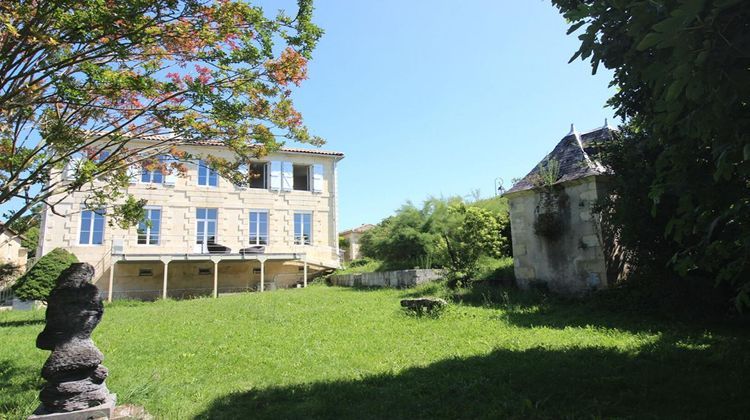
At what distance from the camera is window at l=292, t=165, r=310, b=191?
26.9 metres

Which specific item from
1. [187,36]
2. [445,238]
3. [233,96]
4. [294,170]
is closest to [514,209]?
[445,238]

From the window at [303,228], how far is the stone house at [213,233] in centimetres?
5

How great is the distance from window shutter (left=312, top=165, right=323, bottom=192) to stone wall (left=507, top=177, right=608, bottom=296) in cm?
1443

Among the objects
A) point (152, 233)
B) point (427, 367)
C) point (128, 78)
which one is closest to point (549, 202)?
point (427, 367)

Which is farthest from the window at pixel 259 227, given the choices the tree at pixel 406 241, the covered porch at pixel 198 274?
the tree at pixel 406 241

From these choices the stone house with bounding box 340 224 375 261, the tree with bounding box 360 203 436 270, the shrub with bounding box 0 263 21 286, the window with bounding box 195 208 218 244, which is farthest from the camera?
the stone house with bounding box 340 224 375 261

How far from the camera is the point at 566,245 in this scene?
11.6 m

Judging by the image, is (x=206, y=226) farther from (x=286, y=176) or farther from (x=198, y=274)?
(x=286, y=176)

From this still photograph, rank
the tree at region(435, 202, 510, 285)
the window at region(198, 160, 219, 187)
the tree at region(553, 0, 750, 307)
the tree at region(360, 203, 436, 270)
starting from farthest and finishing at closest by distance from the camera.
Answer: the window at region(198, 160, 219, 187) < the tree at region(360, 203, 436, 270) < the tree at region(435, 202, 510, 285) < the tree at region(553, 0, 750, 307)

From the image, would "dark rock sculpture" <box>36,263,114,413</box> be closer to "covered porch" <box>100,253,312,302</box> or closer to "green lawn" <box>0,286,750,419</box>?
"green lawn" <box>0,286,750,419</box>

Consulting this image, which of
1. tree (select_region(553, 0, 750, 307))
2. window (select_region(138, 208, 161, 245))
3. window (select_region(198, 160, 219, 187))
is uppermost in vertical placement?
window (select_region(198, 160, 219, 187))

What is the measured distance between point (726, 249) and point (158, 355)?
764 centimetres

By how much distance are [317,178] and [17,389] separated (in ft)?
66.8

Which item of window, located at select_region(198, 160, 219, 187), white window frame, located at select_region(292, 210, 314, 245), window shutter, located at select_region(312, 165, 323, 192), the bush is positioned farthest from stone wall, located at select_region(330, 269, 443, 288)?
the bush
